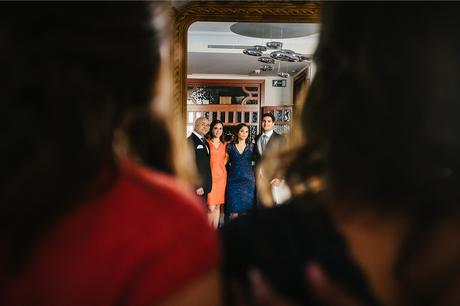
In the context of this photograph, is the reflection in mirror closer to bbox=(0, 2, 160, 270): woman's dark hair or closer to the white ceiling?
the white ceiling

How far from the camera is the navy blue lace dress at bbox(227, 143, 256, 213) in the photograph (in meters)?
3.86

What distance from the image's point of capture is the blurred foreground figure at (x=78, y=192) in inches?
17.1

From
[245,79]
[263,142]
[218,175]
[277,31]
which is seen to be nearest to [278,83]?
[245,79]

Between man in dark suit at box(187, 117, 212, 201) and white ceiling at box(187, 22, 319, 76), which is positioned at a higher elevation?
white ceiling at box(187, 22, 319, 76)

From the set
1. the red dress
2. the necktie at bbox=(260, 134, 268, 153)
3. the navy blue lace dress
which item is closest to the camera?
the red dress

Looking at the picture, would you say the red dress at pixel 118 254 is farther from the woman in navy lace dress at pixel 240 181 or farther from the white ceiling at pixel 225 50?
the woman in navy lace dress at pixel 240 181

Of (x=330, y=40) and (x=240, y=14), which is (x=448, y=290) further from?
(x=240, y=14)

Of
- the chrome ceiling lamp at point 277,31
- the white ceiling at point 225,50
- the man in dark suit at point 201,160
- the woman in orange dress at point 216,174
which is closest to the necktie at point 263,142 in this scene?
the woman in orange dress at point 216,174

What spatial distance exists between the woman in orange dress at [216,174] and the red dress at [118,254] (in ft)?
11.1

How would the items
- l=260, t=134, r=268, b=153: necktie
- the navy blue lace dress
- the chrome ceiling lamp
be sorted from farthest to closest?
1. l=260, t=134, r=268, b=153: necktie
2. the navy blue lace dress
3. the chrome ceiling lamp

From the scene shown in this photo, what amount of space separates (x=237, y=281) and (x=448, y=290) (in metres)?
0.29

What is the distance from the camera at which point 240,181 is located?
12.8 feet

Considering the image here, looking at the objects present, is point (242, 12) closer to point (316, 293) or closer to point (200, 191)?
point (200, 191)

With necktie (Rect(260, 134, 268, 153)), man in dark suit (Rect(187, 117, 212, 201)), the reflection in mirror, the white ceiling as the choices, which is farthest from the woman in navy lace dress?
the white ceiling
